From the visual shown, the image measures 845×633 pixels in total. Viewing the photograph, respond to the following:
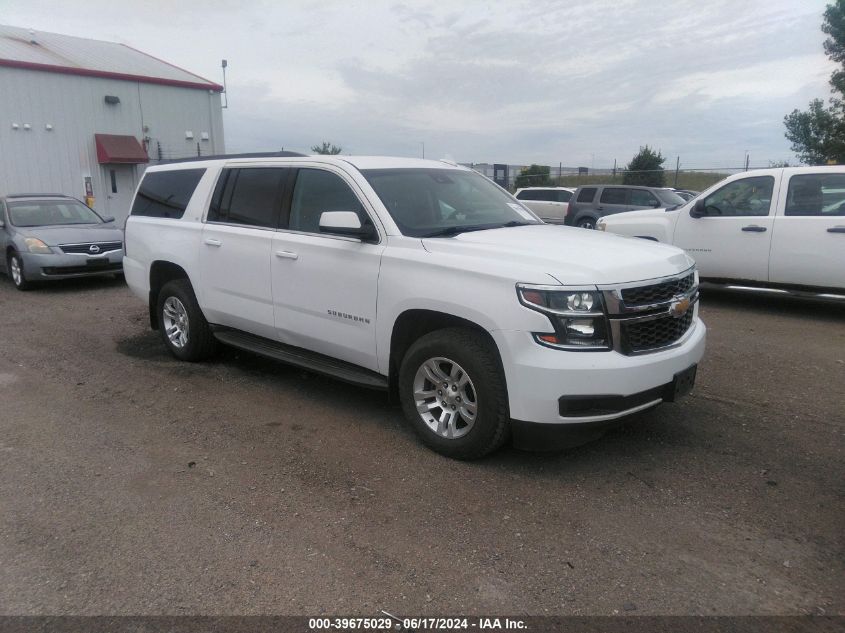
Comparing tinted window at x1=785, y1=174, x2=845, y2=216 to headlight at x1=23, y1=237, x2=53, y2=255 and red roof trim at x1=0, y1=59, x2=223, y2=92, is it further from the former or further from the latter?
red roof trim at x1=0, y1=59, x2=223, y2=92

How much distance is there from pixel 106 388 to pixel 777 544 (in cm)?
506

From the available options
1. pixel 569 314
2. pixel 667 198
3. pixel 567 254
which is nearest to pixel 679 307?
pixel 567 254

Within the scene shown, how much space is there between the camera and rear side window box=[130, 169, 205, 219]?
6.09m

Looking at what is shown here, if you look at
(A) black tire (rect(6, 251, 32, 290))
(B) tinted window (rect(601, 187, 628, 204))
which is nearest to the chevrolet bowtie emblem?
(A) black tire (rect(6, 251, 32, 290))

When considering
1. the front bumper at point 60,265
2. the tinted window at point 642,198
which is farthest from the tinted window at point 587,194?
the front bumper at point 60,265

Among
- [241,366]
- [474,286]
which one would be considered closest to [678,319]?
[474,286]

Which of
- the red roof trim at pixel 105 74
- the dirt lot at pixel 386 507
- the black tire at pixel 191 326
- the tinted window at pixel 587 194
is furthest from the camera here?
the red roof trim at pixel 105 74

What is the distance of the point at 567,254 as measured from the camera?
12.6 ft

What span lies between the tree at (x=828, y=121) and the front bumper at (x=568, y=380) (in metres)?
28.7

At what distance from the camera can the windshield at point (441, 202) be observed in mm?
4527

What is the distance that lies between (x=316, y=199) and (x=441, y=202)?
95 centimetres

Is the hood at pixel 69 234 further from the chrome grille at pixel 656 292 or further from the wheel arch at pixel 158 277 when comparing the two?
the chrome grille at pixel 656 292

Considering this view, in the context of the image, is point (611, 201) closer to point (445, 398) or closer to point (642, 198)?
point (642, 198)

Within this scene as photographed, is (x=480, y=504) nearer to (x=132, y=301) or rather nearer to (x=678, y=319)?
(x=678, y=319)
